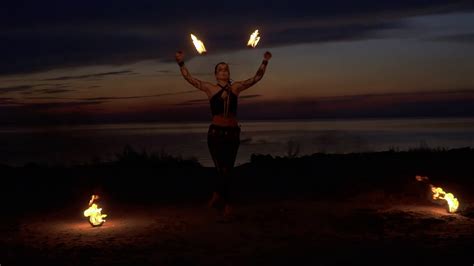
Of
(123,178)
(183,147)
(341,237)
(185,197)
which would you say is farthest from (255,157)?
(183,147)

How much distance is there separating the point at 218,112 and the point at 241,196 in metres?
3.12

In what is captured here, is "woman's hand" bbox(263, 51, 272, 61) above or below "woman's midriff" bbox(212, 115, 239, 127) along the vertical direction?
above

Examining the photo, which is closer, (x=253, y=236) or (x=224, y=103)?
(x=253, y=236)

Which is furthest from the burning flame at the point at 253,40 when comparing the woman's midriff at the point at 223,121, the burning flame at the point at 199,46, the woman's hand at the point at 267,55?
the woman's midriff at the point at 223,121

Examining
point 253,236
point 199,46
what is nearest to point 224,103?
point 199,46

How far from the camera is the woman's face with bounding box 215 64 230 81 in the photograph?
12055 mm

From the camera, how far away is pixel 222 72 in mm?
12070

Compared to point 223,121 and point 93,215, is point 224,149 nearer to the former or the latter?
point 223,121

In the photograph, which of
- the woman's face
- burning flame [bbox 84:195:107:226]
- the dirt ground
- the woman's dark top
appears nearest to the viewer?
the dirt ground

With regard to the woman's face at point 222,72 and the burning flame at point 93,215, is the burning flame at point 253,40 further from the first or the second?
the burning flame at point 93,215

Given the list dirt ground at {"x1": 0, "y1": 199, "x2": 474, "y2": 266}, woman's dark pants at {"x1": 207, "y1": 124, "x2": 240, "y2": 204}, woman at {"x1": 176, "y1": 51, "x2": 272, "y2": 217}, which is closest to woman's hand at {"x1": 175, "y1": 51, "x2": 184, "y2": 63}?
woman at {"x1": 176, "y1": 51, "x2": 272, "y2": 217}

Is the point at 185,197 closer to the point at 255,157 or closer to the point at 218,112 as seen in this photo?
the point at 218,112

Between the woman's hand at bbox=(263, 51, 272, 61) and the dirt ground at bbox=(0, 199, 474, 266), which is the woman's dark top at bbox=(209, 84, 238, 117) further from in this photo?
the dirt ground at bbox=(0, 199, 474, 266)

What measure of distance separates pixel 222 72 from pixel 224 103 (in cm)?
56
